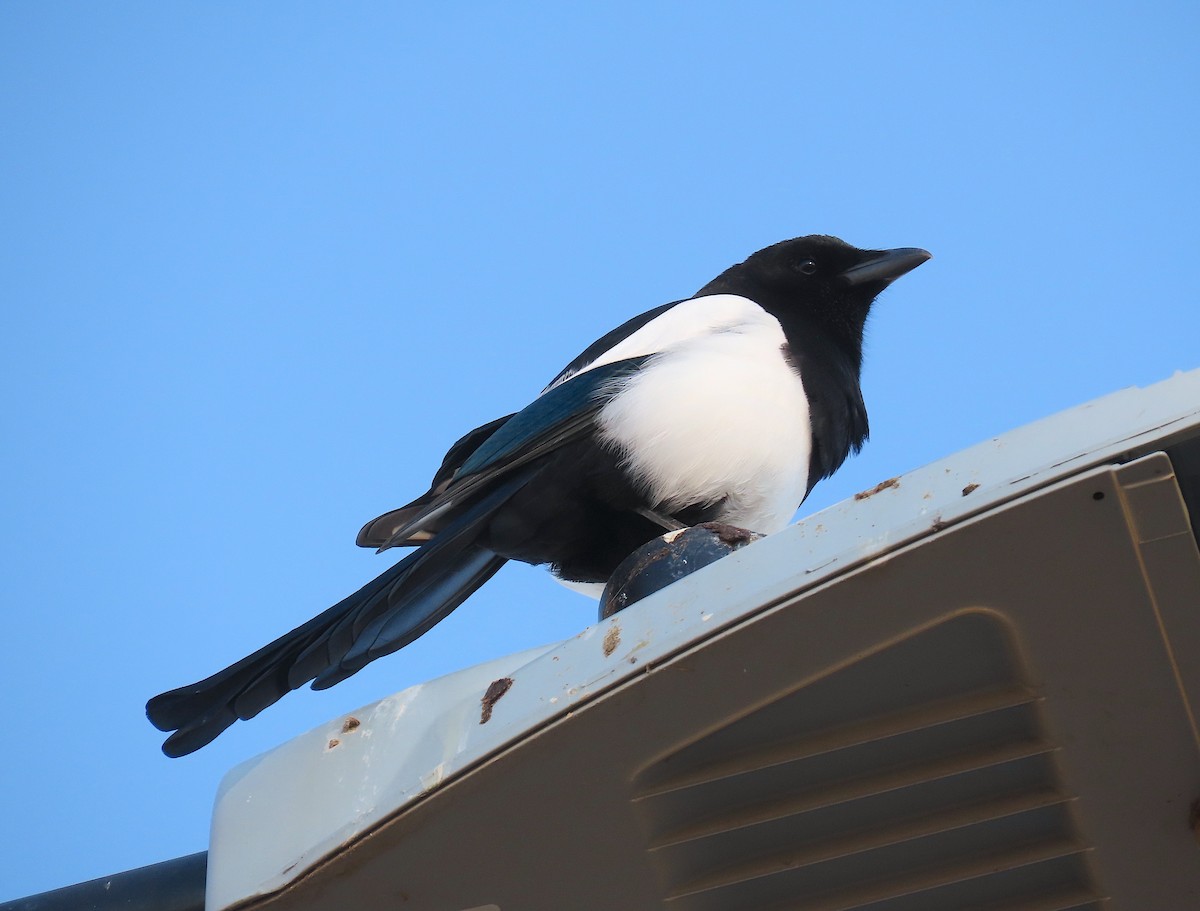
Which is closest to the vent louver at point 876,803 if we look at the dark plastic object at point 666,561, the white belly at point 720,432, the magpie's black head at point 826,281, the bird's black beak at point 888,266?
the dark plastic object at point 666,561

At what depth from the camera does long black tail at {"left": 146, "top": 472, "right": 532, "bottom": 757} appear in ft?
5.59

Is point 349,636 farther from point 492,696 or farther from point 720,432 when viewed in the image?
point 492,696

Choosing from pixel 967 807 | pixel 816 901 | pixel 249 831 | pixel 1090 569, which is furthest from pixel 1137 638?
pixel 249 831

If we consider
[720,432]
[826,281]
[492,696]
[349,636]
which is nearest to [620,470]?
[720,432]

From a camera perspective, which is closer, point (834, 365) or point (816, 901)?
point (816, 901)

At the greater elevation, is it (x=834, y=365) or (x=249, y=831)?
(x=834, y=365)

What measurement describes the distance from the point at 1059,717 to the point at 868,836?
0.15 meters

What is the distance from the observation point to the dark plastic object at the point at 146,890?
4.05ft

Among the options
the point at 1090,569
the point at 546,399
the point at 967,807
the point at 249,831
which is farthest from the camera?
the point at 546,399

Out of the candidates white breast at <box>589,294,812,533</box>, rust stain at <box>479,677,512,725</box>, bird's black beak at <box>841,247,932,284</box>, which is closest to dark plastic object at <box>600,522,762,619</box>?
rust stain at <box>479,677,512,725</box>

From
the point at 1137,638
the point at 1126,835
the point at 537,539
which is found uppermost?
the point at 537,539

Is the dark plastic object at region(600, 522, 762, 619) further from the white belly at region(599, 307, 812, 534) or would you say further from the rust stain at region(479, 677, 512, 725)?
the white belly at region(599, 307, 812, 534)

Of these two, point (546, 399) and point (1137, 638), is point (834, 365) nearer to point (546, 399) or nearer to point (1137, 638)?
point (546, 399)

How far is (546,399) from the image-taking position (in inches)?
92.3
